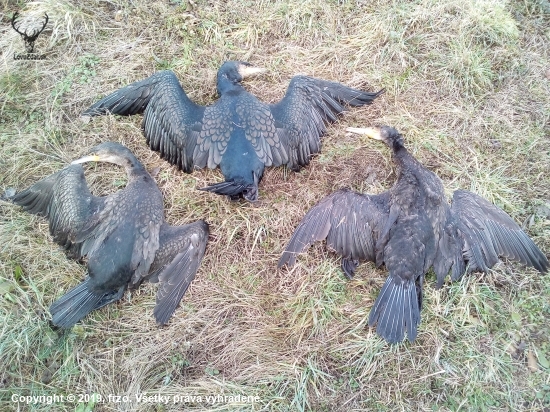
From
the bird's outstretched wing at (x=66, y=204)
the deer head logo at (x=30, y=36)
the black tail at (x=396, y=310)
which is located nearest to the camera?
the black tail at (x=396, y=310)

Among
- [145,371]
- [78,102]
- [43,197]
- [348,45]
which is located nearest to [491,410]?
[145,371]

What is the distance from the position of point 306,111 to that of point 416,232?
1.35 meters

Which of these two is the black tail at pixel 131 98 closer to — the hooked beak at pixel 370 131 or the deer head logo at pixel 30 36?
the deer head logo at pixel 30 36

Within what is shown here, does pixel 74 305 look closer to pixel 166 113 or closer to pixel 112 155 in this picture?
pixel 112 155

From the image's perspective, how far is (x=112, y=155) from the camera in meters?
3.64

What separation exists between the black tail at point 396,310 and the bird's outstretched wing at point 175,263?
1371 mm

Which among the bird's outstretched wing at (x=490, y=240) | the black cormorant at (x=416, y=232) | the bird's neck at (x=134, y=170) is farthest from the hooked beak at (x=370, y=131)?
the bird's neck at (x=134, y=170)

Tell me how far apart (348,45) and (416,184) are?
1689mm

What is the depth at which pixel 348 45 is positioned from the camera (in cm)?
423

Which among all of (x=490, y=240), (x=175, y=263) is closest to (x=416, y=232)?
(x=490, y=240)

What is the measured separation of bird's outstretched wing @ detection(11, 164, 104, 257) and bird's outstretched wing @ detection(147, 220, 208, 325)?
558 millimetres

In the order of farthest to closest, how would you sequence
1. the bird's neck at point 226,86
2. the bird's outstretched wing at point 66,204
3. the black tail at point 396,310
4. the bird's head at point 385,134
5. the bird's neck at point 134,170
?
the bird's neck at point 226,86 < the bird's head at point 385,134 < the bird's neck at point 134,170 < the bird's outstretched wing at point 66,204 < the black tail at point 396,310

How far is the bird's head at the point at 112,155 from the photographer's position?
11.8 ft

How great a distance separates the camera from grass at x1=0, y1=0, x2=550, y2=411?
3.10 metres
